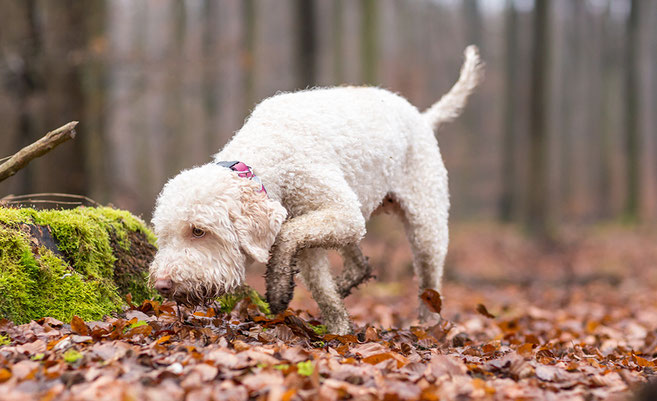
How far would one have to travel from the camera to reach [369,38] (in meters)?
15.5

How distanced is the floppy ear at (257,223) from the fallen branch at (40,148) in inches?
50.5

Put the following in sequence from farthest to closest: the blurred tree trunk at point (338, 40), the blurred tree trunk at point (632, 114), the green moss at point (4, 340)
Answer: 1. the blurred tree trunk at point (632, 114)
2. the blurred tree trunk at point (338, 40)
3. the green moss at point (4, 340)

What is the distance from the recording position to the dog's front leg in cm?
382

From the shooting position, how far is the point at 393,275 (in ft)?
36.8

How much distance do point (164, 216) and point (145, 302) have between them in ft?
2.79

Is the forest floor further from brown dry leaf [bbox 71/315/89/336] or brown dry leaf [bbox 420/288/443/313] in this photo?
brown dry leaf [bbox 420/288/443/313]

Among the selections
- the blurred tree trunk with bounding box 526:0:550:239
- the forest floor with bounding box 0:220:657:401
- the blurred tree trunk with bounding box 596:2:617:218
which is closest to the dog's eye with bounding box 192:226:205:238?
the forest floor with bounding box 0:220:657:401

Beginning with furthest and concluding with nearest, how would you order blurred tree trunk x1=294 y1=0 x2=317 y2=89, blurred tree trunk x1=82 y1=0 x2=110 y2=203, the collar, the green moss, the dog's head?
1. blurred tree trunk x1=294 y1=0 x2=317 y2=89
2. blurred tree trunk x1=82 y1=0 x2=110 y2=203
3. the collar
4. the dog's head
5. the green moss

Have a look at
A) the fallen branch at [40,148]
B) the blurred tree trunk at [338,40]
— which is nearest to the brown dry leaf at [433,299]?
the fallen branch at [40,148]

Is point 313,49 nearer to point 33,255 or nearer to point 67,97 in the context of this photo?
point 67,97

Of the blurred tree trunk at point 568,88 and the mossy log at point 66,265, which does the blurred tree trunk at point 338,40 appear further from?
the blurred tree trunk at point 568,88

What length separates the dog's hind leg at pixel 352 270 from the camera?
5.07m

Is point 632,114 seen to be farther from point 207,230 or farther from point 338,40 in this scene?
point 207,230

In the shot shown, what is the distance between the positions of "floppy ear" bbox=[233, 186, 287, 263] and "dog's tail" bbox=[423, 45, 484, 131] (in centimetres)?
275
